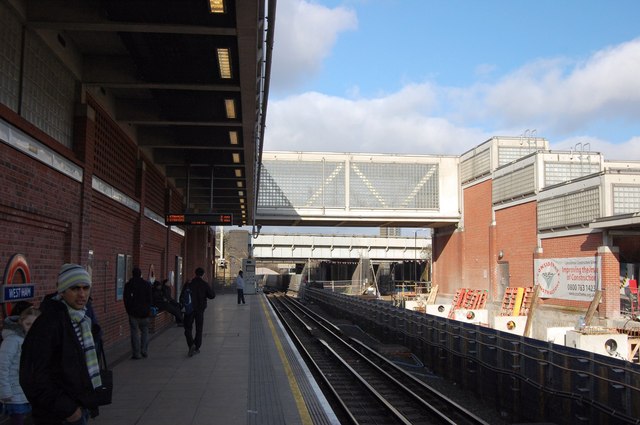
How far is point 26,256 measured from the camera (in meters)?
7.22

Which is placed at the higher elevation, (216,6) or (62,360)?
(216,6)

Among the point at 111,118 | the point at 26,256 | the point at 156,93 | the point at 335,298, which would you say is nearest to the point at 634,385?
the point at 26,256

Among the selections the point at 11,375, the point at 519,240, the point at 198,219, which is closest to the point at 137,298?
the point at 198,219

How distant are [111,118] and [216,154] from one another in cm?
432

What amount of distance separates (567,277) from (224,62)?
790 inches

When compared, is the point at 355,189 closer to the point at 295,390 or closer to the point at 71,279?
the point at 295,390

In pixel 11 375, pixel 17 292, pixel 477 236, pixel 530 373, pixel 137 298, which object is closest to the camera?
pixel 11 375

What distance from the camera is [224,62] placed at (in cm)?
801

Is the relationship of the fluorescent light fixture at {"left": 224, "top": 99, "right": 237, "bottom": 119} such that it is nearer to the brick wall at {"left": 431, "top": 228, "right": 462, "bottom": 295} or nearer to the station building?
the station building

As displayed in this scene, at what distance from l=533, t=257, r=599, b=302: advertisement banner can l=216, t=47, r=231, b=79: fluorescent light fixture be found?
18251mm

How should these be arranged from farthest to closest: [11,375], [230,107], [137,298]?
1. [137,298]
2. [230,107]
3. [11,375]

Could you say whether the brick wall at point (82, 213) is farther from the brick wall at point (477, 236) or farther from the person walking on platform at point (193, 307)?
the brick wall at point (477, 236)

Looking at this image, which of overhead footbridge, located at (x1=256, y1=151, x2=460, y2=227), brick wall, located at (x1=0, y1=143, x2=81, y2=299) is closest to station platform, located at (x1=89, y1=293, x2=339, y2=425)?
brick wall, located at (x1=0, y1=143, x2=81, y2=299)

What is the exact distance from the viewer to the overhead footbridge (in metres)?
35.8
